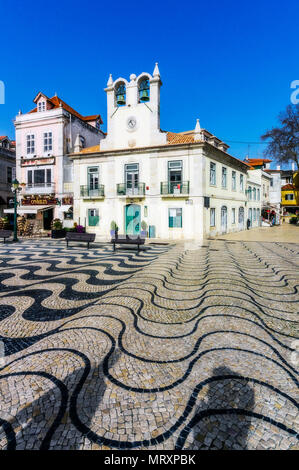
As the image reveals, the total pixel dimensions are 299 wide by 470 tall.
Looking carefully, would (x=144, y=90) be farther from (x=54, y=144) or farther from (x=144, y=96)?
(x=54, y=144)

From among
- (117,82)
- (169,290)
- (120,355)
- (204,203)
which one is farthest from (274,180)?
(120,355)

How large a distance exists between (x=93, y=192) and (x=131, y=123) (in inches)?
238

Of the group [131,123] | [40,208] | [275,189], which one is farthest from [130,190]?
[275,189]

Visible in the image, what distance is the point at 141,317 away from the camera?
369 cm

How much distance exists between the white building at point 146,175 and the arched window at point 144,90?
0.07m

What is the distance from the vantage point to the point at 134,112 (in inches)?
688

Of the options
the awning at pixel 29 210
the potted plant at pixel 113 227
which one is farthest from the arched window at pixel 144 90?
the awning at pixel 29 210

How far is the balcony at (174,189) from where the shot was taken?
16.4 m

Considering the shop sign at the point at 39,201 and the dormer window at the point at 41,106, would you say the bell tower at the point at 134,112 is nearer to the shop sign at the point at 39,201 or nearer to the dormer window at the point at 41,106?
the shop sign at the point at 39,201

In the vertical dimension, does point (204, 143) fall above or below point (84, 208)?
above
